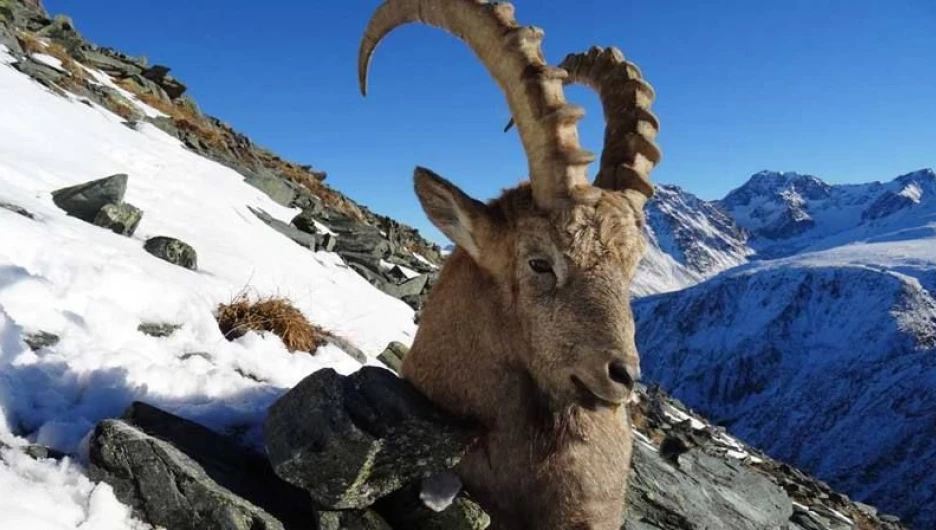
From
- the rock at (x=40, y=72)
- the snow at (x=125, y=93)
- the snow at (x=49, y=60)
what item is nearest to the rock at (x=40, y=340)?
the rock at (x=40, y=72)

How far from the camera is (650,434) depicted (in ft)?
63.4

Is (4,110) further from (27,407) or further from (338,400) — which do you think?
(338,400)

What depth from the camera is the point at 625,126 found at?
5.77 metres

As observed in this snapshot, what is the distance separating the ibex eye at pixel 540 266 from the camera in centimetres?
459

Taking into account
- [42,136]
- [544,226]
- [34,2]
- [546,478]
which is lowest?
[546,478]

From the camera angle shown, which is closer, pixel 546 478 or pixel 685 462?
pixel 546 478

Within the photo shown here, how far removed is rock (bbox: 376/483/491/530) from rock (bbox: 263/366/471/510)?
7.8 inches

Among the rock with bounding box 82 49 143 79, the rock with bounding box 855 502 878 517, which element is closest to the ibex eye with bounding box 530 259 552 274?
the rock with bounding box 82 49 143 79

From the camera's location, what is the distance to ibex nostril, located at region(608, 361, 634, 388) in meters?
3.93

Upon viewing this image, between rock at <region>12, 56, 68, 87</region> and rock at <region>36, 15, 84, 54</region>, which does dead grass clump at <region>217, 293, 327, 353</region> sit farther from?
rock at <region>36, 15, 84, 54</region>

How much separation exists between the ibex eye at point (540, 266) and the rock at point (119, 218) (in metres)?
5.95

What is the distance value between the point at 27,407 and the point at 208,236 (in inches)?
260

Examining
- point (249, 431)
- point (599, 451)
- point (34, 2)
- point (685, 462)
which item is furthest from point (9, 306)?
point (34, 2)

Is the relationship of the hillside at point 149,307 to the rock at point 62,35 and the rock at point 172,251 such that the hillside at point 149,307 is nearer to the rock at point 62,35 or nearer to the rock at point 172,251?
the rock at point 172,251
